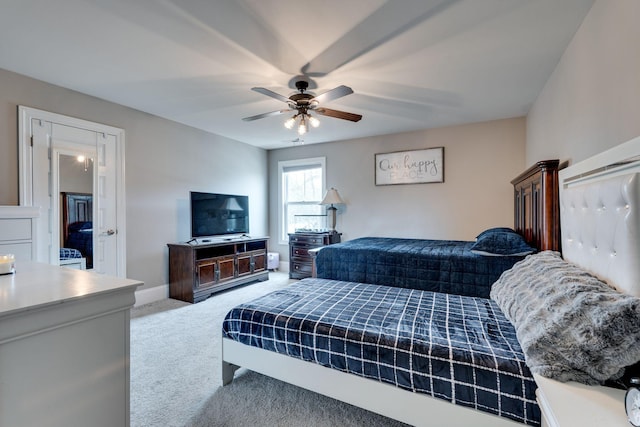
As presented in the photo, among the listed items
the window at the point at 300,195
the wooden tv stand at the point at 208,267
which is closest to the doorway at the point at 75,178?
the wooden tv stand at the point at 208,267

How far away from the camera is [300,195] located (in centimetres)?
561

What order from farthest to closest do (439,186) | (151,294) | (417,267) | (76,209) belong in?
(439,186), (151,294), (76,209), (417,267)

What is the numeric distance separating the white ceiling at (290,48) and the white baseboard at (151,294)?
2.32 m

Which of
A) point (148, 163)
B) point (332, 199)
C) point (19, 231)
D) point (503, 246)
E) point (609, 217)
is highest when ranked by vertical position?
point (148, 163)

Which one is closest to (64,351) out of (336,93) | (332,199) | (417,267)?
(336,93)

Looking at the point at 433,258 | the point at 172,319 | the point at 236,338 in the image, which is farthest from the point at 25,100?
the point at 433,258

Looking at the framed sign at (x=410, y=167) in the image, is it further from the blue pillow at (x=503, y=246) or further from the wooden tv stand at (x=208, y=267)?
the wooden tv stand at (x=208, y=267)

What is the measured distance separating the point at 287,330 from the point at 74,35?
255 centimetres

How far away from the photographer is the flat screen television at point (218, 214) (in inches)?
162

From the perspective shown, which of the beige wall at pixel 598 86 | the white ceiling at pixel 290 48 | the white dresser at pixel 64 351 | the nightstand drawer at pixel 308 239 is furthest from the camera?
the nightstand drawer at pixel 308 239

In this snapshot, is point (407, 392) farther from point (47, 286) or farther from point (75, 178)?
point (75, 178)

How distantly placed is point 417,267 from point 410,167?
2199 mm

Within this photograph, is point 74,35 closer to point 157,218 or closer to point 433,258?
point 157,218

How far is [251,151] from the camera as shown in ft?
17.9
